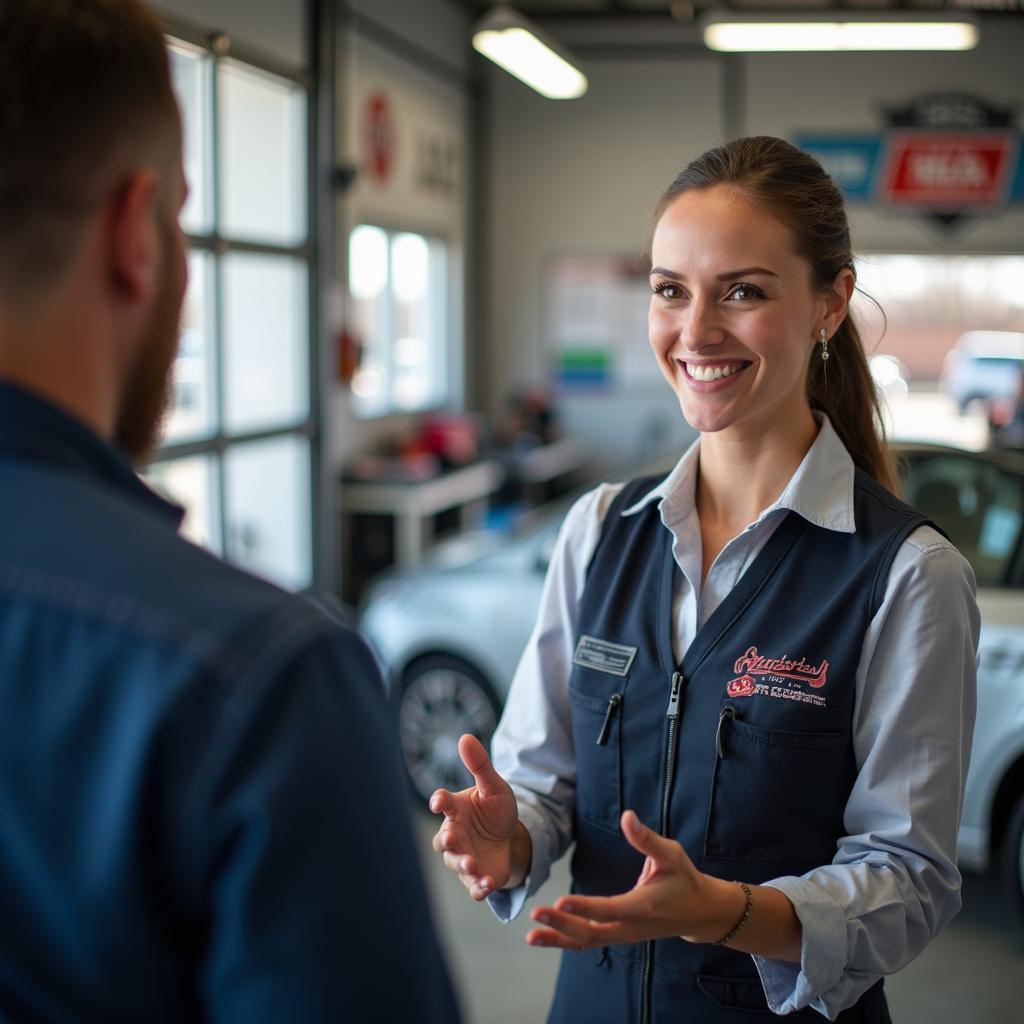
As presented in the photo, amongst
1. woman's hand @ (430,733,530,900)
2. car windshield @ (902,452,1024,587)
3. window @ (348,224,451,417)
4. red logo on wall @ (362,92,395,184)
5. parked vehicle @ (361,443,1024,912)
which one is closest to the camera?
woman's hand @ (430,733,530,900)

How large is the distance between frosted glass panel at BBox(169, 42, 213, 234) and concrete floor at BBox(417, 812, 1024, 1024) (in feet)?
10.4

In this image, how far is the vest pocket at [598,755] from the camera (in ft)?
4.98

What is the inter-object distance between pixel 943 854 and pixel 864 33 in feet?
19.9

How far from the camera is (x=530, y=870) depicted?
1521 millimetres

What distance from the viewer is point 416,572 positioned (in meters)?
4.70

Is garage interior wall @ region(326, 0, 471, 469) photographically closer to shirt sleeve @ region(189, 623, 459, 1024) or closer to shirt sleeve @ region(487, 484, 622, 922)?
shirt sleeve @ region(487, 484, 622, 922)

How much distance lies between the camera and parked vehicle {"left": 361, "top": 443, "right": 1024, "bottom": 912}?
3.45m

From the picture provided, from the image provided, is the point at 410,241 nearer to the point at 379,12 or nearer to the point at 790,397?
the point at 379,12

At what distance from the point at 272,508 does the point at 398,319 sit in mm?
2582

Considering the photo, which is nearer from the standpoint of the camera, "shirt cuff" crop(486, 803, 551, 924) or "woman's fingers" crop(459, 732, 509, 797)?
"woman's fingers" crop(459, 732, 509, 797)

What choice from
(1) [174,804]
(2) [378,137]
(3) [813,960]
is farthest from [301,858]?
(2) [378,137]

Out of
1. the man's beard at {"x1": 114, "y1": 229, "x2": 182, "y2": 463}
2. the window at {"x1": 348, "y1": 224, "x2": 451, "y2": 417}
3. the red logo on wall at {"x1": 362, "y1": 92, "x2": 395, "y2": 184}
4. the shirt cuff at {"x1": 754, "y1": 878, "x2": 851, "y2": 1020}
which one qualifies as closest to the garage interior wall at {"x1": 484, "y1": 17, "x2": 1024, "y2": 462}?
the window at {"x1": 348, "y1": 224, "x2": 451, "y2": 417}

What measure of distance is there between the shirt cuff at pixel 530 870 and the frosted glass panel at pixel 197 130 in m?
4.47

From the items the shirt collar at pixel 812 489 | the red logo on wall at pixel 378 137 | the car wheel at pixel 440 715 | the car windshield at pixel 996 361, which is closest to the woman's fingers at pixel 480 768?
the shirt collar at pixel 812 489
